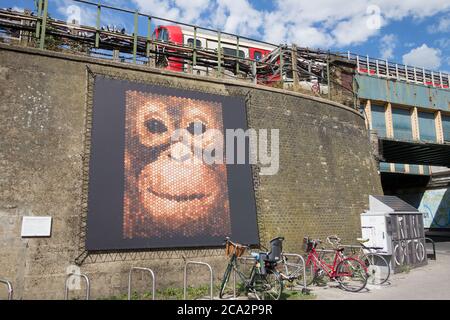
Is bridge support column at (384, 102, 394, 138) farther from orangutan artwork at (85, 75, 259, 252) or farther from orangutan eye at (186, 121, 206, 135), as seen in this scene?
orangutan eye at (186, 121, 206, 135)

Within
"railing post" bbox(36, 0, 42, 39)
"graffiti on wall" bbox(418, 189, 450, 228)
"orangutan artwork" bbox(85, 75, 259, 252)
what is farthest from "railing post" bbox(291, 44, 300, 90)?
"graffiti on wall" bbox(418, 189, 450, 228)

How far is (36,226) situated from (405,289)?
8.67 m

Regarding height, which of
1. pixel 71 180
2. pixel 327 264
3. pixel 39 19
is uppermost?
→ pixel 39 19

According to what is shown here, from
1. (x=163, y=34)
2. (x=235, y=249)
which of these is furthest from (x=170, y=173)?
(x=163, y=34)

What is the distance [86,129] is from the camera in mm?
9414

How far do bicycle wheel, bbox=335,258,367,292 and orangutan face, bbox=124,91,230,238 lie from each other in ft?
10.1

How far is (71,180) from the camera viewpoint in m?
8.95

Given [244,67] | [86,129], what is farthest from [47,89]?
[244,67]

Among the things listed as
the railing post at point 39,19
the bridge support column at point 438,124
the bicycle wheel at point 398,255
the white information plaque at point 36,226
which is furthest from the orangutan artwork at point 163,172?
the bridge support column at point 438,124

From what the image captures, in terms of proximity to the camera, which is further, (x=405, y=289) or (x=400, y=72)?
(x=400, y=72)

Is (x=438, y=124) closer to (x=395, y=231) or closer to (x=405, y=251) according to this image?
(x=405, y=251)

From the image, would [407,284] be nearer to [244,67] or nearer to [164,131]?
[164,131]

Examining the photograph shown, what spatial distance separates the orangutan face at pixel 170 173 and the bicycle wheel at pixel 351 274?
309cm

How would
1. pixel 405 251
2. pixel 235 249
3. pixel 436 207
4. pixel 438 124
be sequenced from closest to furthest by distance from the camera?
pixel 235 249
pixel 405 251
pixel 436 207
pixel 438 124
